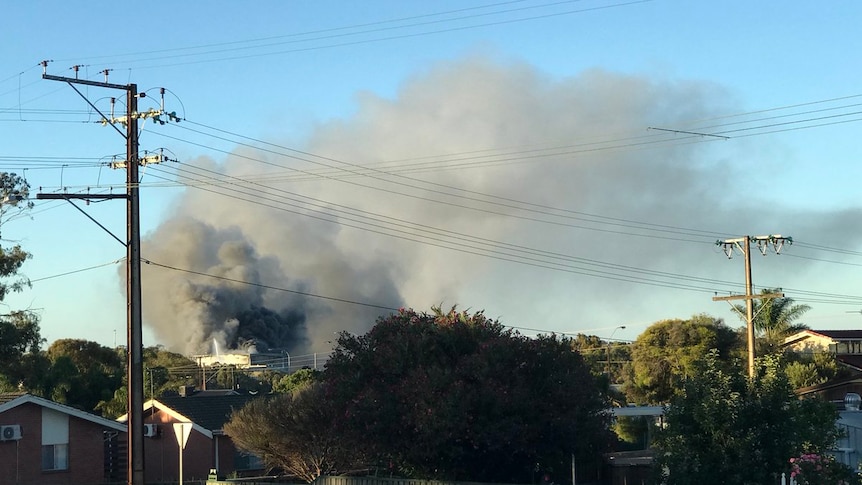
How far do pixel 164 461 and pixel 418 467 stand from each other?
28.7 meters

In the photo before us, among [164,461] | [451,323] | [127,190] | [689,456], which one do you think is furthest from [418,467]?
[164,461]

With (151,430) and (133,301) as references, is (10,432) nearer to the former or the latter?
(151,430)

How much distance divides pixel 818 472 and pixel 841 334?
65192 millimetres

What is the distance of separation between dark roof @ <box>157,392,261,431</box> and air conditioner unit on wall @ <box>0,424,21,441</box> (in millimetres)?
9283

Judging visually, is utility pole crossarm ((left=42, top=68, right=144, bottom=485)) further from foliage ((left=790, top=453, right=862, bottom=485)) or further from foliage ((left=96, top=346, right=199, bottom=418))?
foliage ((left=96, top=346, right=199, bottom=418))

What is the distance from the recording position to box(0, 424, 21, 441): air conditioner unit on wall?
45844mm

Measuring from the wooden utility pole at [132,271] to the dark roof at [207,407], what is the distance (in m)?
21.7

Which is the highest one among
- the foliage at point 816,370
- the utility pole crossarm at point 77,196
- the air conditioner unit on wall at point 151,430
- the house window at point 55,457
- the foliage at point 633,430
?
the utility pole crossarm at point 77,196

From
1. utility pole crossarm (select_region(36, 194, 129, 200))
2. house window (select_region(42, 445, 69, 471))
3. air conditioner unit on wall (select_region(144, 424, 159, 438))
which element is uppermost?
utility pole crossarm (select_region(36, 194, 129, 200))

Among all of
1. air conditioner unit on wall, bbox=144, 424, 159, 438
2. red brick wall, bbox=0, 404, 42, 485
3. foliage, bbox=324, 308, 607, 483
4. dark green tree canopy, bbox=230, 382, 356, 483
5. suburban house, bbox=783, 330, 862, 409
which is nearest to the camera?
foliage, bbox=324, 308, 607, 483

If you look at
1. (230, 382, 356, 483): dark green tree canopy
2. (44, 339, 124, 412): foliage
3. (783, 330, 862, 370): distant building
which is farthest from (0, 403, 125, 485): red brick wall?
(783, 330, 862, 370): distant building

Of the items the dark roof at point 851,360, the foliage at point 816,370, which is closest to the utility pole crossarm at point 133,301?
the foliage at point 816,370

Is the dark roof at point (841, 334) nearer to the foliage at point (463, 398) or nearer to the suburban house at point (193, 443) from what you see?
the suburban house at point (193, 443)

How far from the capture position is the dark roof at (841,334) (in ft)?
257
